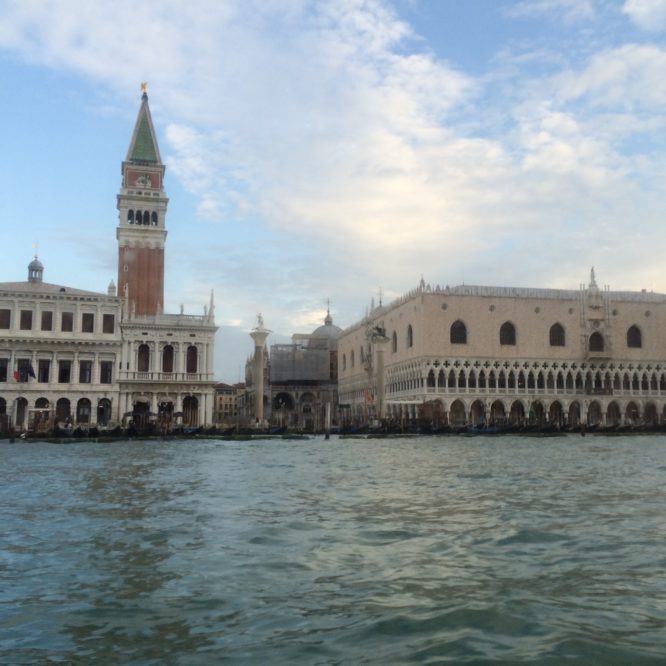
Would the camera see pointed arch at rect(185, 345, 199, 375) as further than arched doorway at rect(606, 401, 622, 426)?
No

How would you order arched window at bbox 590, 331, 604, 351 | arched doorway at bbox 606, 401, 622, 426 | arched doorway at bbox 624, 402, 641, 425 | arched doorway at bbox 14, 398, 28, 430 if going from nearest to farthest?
1. arched doorway at bbox 14, 398, 28, 430
2. arched doorway at bbox 624, 402, 641, 425
3. arched window at bbox 590, 331, 604, 351
4. arched doorway at bbox 606, 401, 622, 426

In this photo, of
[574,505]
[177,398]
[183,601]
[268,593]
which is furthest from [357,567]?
[177,398]

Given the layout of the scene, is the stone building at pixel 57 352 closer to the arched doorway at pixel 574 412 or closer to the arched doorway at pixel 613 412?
the arched doorway at pixel 574 412

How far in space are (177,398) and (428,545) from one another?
133 ft

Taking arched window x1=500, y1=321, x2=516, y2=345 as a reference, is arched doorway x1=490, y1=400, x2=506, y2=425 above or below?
below

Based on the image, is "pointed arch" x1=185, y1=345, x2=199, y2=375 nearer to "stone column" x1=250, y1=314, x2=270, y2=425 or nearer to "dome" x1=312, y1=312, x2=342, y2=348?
"stone column" x1=250, y1=314, x2=270, y2=425

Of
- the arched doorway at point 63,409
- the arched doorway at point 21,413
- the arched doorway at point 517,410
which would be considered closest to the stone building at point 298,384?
the arched doorway at point 517,410

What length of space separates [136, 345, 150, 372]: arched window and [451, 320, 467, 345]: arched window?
65.1 feet

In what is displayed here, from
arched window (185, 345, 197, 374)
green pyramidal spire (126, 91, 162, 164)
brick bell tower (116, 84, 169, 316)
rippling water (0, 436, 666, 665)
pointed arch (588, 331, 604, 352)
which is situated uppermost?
green pyramidal spire (126, 91, 162, 164)

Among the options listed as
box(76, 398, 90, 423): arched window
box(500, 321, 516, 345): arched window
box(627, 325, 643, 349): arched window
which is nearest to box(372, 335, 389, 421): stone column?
box(500, 321, 516, 345): arched window

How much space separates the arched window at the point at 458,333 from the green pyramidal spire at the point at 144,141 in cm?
2311

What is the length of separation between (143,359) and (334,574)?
42.0m

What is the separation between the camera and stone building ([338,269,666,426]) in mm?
→ 53656

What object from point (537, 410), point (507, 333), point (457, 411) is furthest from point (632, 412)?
point (457, 411)
